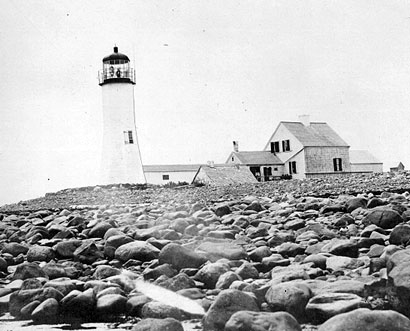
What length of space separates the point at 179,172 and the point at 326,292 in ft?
116

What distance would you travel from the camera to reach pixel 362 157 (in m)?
39.4

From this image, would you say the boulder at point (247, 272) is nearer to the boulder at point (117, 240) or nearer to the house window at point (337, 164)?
the boulder at point (117, 240)

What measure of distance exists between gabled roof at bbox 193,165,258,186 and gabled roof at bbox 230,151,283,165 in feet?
13.3

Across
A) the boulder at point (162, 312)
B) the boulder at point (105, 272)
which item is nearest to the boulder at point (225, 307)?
the boulder at point (162, 312)

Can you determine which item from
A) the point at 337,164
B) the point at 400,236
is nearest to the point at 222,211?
the point at 400,236

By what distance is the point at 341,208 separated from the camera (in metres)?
6.79

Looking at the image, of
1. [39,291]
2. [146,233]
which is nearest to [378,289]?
[39,291]

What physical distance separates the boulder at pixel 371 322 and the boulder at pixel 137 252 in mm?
2583

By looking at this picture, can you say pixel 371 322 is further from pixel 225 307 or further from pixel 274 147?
pixel 274 147

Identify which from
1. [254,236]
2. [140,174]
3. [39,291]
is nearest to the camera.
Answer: [39,291]

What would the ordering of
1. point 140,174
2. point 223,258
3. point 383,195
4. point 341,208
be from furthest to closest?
point 140,174, point 383,195, point 341,208, point 223,258

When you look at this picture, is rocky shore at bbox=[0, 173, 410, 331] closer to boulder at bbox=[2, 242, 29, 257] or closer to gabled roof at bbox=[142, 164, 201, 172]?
boulder at bbox=[2, 242, 29, 257]

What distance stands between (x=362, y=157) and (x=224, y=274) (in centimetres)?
3701

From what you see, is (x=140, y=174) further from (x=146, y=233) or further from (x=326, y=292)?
(x=326, y=292)
